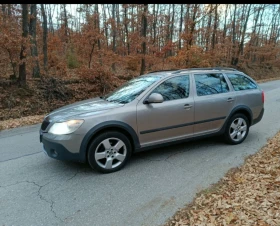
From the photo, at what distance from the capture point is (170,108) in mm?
4117

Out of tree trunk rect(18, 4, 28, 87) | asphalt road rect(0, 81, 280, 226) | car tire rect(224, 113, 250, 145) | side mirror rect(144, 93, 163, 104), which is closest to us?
asphalt road rect(0, 81, 280, 226)

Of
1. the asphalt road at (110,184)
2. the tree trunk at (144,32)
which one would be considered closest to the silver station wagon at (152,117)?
the asphalt road at (110,184)

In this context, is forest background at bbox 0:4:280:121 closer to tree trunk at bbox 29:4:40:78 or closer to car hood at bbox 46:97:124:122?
tree trunk at bbox 29:4:40:78

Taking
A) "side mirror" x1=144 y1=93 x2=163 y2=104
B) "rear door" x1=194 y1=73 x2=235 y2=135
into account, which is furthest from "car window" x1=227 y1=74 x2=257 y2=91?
"side mirror" x1=144 y1=93 x2=163 y2=104

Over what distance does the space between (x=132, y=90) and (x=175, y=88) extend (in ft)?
2.82

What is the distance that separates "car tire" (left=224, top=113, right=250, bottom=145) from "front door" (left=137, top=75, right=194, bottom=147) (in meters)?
1.04

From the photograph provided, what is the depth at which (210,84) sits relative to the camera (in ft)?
15.5

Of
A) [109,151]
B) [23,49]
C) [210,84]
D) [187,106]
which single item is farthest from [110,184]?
[23,49]

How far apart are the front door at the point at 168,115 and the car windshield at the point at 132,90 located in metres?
0.21

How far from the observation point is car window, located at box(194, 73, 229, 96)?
455 cm

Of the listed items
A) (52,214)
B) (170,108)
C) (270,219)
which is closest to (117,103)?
(170,108)

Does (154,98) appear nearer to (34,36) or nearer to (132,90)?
(132,90)

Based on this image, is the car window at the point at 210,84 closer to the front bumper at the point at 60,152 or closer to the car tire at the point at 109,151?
the car tire at the point at 109,151

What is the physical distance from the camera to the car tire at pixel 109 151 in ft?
11.9
